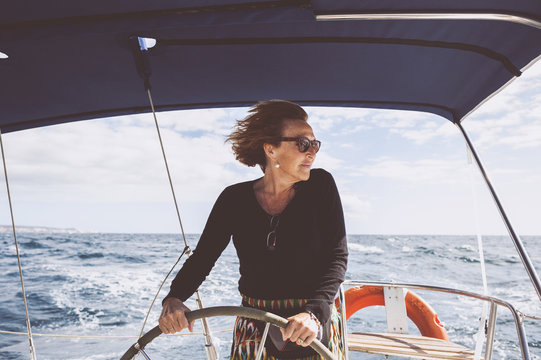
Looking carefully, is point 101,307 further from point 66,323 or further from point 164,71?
point 164,71

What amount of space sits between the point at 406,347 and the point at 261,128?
1.68 meters

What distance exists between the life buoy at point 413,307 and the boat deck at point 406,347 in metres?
0.56

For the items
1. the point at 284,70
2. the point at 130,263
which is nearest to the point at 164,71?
the point at 284,70

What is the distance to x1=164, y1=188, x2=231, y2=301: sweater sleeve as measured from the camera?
132 cm

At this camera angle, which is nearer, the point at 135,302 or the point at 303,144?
the point at 303,144

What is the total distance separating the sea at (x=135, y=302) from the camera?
260 inches

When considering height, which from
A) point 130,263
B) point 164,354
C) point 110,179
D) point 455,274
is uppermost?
point 110,179

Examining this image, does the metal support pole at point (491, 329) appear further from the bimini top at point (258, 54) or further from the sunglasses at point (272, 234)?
the sunglasses at point (272, 234)

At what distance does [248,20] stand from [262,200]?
0.63 metres

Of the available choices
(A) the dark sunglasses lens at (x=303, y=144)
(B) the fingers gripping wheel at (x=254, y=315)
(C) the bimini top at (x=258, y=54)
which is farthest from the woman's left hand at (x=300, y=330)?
(C) the bimini top at (x=258, y=54)

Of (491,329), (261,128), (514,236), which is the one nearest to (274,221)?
(261,128)

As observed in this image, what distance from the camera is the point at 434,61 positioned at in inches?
68.2

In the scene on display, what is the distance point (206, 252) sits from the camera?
141cm

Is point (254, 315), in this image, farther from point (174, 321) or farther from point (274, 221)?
point (274, 221)
